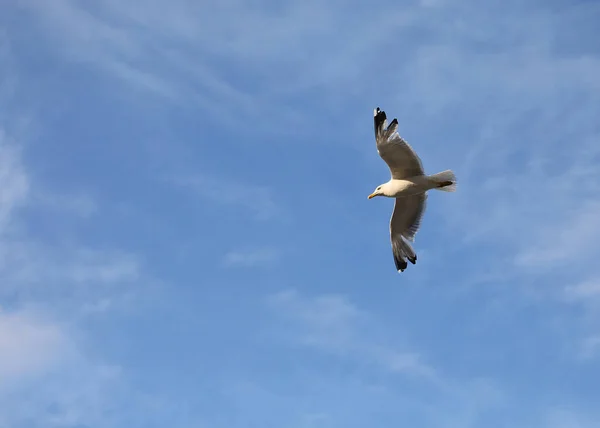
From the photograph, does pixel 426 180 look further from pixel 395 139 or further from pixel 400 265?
pixel 400 265

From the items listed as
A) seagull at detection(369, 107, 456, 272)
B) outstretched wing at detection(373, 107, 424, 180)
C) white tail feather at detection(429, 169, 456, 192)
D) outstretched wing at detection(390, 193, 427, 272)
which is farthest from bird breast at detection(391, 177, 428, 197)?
outstretched wing at detection(390, 193, 427, 272)

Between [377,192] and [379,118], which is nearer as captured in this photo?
[379,118]

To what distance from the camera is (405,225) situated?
3148cm

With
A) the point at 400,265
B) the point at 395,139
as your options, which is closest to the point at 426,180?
the point at 395,139

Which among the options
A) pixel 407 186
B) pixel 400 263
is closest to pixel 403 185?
pixel 407 186

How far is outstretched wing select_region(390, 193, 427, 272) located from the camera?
30.7m

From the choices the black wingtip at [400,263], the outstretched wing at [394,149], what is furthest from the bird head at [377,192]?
the black wingtip at [400,263]

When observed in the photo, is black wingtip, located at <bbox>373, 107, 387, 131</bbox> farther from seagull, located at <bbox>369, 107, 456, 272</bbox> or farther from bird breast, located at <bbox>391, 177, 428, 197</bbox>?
bird breast, located at <bbox>391, 177, 428, 197</bbox>

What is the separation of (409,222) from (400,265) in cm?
191

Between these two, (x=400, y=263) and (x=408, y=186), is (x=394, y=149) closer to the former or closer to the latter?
(x=408, y=186)

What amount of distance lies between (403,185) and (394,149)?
→ 1748 mm

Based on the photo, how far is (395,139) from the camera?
27547mm

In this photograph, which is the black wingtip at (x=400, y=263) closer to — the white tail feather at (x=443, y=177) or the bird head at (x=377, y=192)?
the bird head at (x=377, y=192)

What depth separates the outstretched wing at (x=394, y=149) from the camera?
90.3ft
